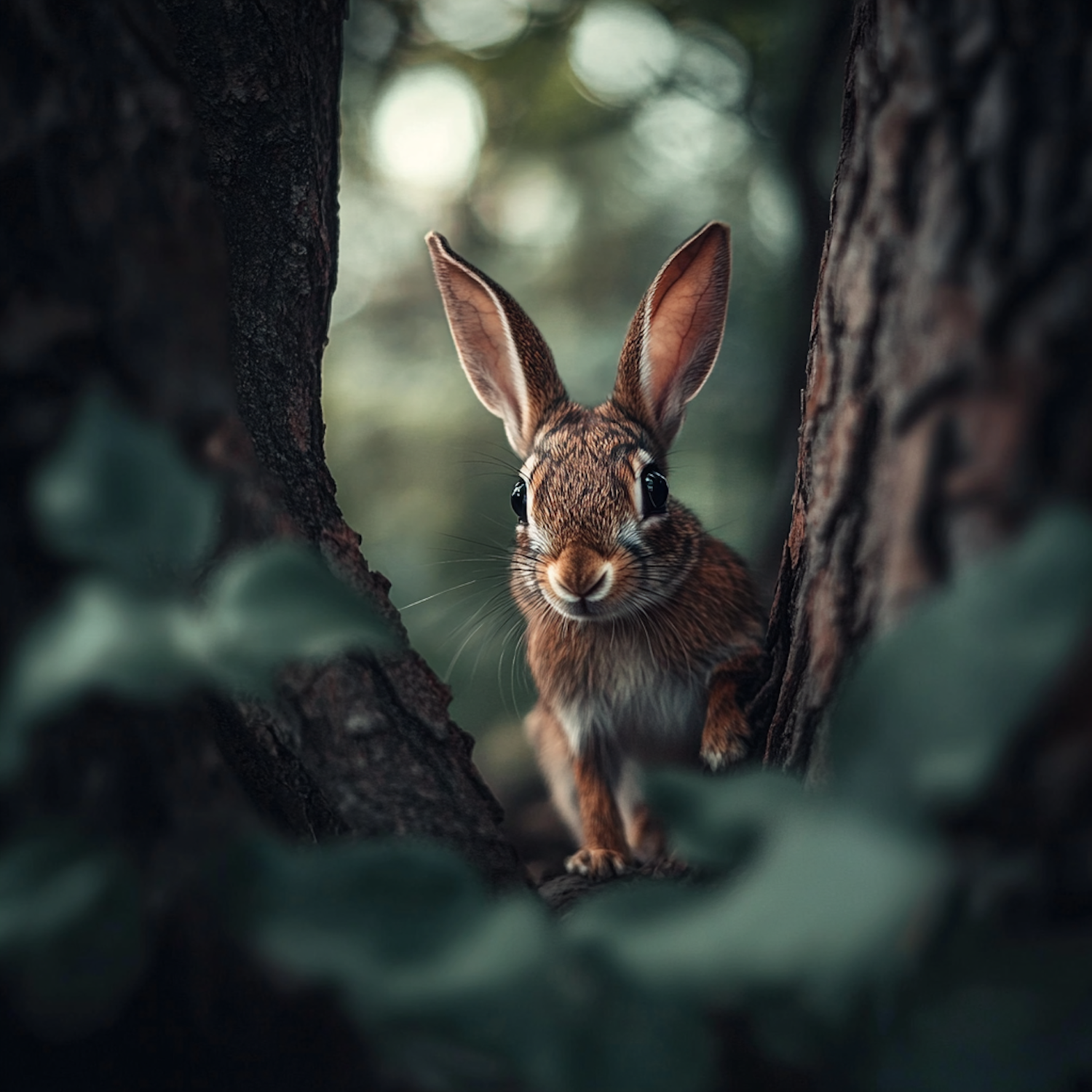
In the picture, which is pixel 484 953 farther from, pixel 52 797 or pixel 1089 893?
pixel 1089 893

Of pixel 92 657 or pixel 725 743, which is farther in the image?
pixel 725 743

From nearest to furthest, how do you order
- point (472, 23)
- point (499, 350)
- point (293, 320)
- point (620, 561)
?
point (293, 320)
point (620, 561)
point (499, 350)
point (472, 23)

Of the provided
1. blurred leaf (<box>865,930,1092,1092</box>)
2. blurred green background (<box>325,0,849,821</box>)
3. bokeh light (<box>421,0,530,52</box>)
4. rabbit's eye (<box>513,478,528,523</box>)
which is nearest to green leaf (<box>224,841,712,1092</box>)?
blurred leaf (<box>865,930,1092,1092</box>)

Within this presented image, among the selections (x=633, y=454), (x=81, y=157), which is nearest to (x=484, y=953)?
(x=81, y=157)

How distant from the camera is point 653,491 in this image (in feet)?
9.07

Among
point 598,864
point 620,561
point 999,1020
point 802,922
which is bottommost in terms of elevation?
point 598,864

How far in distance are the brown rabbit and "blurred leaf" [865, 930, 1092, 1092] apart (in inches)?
57.2

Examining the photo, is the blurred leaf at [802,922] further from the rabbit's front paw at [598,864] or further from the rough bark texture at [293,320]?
the rabbit's front paw at [598,864]

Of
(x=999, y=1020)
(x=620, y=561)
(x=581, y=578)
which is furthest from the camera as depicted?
(x=620, y=561)

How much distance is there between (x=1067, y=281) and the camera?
110cm

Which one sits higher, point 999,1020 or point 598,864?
point 999,1020

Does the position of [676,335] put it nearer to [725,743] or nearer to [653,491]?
[653,491]

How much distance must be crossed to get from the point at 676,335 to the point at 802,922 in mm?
2438

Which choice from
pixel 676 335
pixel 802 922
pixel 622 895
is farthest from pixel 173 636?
pixel 676 335
